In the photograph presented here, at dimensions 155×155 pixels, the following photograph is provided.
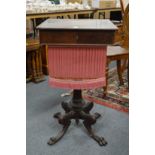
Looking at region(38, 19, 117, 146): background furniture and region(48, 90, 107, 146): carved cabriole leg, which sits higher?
region(38, 19, 117, 146): background furniture

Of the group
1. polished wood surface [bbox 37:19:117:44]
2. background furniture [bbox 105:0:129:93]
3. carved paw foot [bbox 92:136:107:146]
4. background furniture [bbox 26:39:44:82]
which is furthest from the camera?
background furniture [bbox 26:39:44:82]

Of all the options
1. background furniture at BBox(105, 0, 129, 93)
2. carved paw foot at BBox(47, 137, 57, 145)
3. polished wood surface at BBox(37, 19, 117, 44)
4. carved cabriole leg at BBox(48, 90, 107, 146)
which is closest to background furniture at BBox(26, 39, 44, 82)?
background furniture at BBox(105, 0, 129, 93)

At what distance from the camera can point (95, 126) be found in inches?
79.9

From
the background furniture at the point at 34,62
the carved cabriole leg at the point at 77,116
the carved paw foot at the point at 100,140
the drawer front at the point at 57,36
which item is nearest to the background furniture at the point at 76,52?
the drawer front at the point at 57,36

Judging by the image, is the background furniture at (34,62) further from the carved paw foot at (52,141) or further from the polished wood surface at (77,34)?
the polished wood surface at (77,34)

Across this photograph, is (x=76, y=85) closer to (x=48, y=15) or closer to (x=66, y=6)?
(x=48, y=15)

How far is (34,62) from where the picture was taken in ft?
9.95

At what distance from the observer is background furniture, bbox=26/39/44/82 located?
296 centimetres

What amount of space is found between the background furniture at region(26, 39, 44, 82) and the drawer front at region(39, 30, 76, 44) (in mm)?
1474

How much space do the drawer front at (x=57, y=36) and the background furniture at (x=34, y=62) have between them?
147 centimetres

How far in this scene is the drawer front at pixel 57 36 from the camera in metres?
1.46

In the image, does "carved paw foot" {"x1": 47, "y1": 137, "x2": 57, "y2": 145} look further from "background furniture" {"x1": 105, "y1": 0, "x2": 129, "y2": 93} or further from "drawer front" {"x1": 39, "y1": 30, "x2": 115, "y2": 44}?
"background furniture" {"x1": 105, "y1": 0, "x2": 129, "y2": 93}
